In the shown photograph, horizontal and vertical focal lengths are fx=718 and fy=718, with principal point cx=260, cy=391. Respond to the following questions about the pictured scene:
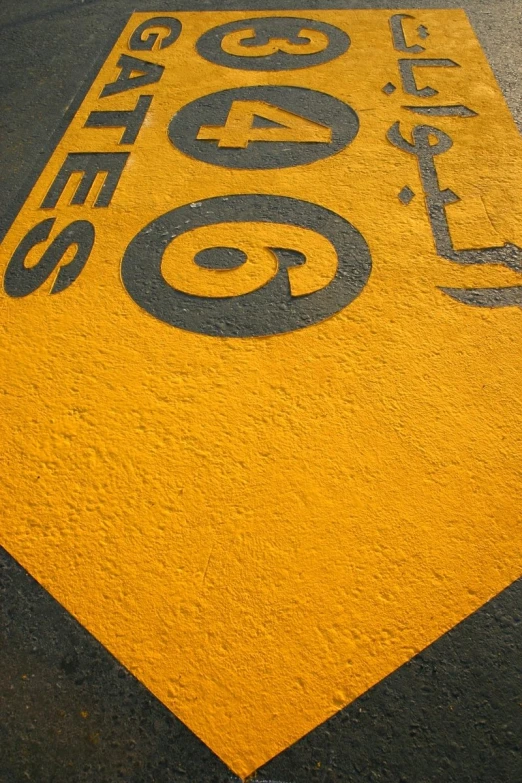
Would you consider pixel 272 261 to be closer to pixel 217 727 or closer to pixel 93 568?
pixel 93 568

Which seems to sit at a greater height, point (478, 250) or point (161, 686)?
point (478, 250)

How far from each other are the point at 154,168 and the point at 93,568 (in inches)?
110

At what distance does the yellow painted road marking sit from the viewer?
7.95ft

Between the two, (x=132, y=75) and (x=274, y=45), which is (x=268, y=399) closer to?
(x=132, y=75)

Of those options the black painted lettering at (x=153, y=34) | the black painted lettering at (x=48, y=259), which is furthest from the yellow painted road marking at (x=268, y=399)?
the black painted lettering at (x=153, y=34)

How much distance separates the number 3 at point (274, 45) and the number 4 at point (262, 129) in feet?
3.18

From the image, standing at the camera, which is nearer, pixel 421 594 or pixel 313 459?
pixel 421 594

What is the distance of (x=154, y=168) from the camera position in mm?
4492

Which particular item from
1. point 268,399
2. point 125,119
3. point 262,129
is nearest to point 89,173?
point 125,119

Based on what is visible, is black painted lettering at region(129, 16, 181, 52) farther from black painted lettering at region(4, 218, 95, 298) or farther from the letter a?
black painted lettering at region(4, 218, 95, 298)

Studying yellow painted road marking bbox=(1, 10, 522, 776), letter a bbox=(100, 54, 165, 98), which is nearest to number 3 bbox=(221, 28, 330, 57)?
letter a bbox=(100, 54, 165, 98)

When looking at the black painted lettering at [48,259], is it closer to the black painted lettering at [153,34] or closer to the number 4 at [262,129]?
the number 4 at [262,129]

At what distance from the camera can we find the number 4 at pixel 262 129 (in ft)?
15.4

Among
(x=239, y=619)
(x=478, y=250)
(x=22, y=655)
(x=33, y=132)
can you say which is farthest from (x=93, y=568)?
(x=33, y=132)
